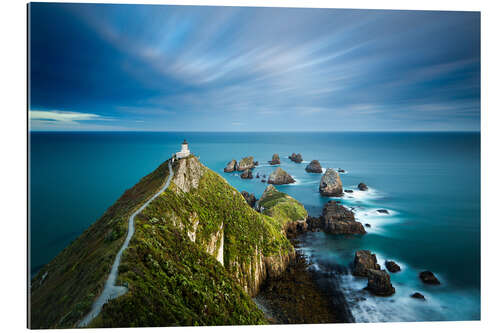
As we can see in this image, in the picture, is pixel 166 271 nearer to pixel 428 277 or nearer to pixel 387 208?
pixel 428 277

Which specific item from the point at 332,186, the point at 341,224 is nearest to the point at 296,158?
the point at 332,186

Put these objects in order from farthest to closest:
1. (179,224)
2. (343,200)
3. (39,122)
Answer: (343,200) → (179,224) → (39,122)

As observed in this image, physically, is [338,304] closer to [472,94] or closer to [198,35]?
[472,94]

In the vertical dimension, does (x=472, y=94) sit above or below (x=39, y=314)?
above

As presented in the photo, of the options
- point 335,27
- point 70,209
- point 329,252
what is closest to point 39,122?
point 335,27

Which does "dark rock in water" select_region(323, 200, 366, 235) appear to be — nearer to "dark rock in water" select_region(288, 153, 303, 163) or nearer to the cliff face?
the cliff face
